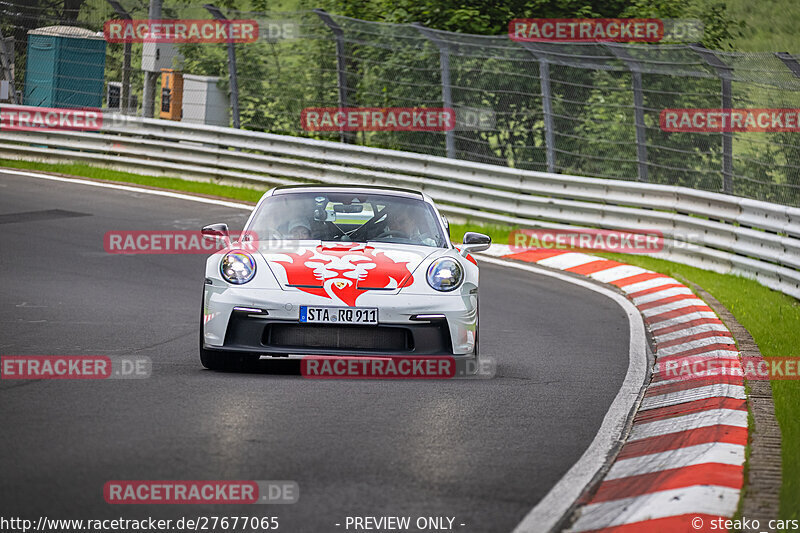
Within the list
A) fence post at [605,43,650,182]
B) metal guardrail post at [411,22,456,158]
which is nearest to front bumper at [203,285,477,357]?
fence post at [605,43,650,182]

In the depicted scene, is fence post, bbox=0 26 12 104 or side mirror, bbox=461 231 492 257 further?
fence post, bbox=0 26 12 104

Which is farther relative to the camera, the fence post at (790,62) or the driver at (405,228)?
the fence post at (790,62)

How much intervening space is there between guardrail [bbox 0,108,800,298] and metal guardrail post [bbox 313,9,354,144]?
23.0 inches

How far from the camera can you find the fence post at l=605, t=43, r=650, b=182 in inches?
632

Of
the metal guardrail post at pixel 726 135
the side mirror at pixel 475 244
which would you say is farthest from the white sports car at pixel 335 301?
the metal guardrail post at pixel 726 135

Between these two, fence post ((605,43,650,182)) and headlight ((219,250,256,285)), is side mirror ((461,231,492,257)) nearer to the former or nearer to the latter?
headlight ((219,250,256,285))

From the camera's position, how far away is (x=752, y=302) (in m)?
11.9

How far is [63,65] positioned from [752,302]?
→ 16.9 m

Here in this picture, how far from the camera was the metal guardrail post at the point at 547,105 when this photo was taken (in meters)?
17.2

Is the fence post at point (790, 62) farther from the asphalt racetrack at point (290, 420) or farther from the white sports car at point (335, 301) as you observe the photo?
the white sports car at point (335, 301)

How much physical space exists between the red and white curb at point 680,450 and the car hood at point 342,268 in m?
1.77

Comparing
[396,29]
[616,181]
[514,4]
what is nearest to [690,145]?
[616,181]

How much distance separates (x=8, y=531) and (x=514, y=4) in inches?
767

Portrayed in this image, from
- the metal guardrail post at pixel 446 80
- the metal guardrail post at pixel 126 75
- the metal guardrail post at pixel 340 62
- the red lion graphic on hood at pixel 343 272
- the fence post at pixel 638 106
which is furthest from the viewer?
the metal guardrail post at pixel 126 75
